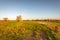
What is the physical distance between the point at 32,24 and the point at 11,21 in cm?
48

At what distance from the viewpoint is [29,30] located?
303 centimetres

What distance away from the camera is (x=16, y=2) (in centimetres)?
309

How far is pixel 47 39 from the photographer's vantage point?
2980 mm

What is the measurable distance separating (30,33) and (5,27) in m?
0.57

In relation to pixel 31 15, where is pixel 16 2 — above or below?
above

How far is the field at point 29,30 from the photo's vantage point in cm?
296

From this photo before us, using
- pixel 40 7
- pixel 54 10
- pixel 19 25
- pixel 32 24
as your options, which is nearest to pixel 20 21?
pixel 19 25

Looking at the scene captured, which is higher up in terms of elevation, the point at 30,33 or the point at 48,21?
the point at 48,21

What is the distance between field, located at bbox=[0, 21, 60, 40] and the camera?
9.73 ft

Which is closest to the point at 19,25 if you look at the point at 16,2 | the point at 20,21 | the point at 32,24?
the point at 20,21

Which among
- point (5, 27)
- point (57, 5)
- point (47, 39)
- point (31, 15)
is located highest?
point (57, 5)

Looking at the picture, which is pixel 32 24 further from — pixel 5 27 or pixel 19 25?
pixel 5 27

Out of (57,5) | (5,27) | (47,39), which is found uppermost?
(57,5)

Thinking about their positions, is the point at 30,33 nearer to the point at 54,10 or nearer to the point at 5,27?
the point at 5,27
